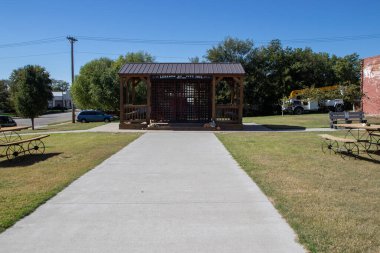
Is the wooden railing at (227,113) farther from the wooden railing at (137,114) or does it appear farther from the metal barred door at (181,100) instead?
the wooden railing at (137,114)

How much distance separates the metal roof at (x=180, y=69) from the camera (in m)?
22.2

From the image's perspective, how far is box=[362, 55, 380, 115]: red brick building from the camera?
1222 inches

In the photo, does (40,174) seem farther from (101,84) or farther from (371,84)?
(101,84)

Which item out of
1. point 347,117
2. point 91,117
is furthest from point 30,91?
point 347,117

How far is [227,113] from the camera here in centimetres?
2381

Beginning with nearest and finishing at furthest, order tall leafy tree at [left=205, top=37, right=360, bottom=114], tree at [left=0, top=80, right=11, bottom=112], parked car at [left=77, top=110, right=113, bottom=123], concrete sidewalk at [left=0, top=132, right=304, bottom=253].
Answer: concrete sidewalk at [left=0, top=132, right=304, bottom=253], parked car at [left=77, top=110, right=113, bottom=123], tall leafy tree at [left=205, top=37, right=360, bottom=114], tree at [left=0, top=80, right=11, bottom=112]

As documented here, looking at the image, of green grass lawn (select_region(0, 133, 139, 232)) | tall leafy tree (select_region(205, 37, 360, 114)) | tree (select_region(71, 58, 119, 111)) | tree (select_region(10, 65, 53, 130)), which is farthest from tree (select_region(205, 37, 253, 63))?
green grass lawn (select_region(0, 133, 139, 232))

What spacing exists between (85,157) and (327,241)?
26.9 ft

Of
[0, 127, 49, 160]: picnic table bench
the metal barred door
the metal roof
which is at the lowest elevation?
[0, 127, 49, 160]: picnic table bench

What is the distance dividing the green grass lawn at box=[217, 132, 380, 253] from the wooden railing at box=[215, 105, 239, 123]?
10.1 m

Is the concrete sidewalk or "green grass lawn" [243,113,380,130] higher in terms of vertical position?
"green grass lawn" [243,113,380,130]

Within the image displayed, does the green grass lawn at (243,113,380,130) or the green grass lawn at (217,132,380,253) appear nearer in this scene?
the green grass lawn at (217,132,380,253)

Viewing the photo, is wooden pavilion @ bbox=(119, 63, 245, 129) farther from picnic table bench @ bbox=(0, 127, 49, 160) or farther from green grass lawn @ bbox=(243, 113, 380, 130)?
picnic table bench @ bbox=(0, 127, 49, 160)

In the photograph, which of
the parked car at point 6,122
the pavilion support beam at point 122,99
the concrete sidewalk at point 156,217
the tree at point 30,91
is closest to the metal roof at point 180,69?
the pavilion support beam at point 122,99
